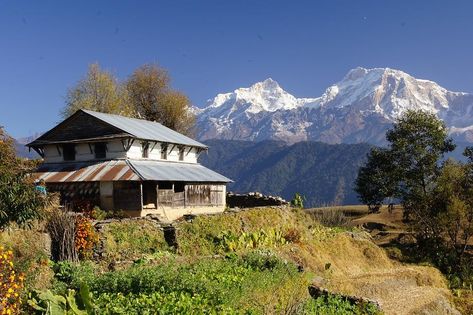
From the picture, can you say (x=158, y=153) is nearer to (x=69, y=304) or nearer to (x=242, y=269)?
(x=242, y=269)

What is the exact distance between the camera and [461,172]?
36.3 metres

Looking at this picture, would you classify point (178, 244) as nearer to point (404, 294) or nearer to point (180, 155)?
point (404, 294)

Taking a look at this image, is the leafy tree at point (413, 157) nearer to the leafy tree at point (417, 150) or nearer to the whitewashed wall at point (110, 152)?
the leafy tree at point (417, 150)

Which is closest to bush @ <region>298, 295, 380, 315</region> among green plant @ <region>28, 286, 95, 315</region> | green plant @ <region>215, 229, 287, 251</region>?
green plant @ <region>28, 286, 95, 315</region>

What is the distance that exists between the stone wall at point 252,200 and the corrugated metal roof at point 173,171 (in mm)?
2972

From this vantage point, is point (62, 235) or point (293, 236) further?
point (293, 236)

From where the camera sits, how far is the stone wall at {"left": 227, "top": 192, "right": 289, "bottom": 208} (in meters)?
39.7

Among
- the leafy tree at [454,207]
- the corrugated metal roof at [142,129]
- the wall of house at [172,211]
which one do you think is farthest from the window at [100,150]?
the leafy tree at [454,207]

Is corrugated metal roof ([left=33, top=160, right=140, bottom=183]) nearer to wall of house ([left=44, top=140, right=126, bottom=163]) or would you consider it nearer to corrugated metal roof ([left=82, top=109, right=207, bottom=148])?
wall of house ([left=44, top=140, right=126, bottom=163])

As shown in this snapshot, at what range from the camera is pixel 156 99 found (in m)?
62.4

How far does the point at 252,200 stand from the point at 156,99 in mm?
25577

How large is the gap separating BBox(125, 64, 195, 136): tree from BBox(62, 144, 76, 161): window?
2301cm

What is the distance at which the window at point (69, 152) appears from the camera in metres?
37.7

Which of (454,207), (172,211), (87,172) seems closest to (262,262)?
Result: (172,211)
